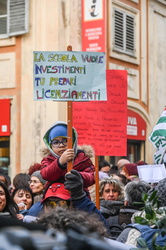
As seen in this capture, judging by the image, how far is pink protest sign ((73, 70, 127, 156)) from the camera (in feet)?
26.3

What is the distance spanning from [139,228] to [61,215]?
1223 millimetres

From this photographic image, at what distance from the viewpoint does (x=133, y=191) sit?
5.78m

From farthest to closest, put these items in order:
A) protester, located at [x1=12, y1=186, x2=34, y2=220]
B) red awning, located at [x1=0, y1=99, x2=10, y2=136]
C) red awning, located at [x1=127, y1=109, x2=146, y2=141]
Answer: red awning, located at [x1=127, y1=109, x2=146, y2=141] < red awning, located at [x1=0, y1=99, x2=10, y2=136] < protester, located at [x1=12, y1=186, x2=34, y2=220]

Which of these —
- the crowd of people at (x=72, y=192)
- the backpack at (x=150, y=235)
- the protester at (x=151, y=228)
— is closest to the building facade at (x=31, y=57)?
the crowd of people at (x=72, y=192)

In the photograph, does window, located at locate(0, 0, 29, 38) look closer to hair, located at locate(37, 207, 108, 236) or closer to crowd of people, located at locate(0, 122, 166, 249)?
crowd of people, located at locate(0, 122, 166, 249)

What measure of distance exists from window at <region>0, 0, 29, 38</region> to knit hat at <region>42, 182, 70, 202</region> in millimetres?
11111

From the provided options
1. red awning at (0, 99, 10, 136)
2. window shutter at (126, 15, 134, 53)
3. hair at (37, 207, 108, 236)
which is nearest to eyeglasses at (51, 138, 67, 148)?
hair at (37, 207, 108, 236)

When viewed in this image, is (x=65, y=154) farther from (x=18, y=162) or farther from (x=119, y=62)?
(x=119, y=62)

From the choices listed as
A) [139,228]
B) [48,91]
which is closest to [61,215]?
[139,228]

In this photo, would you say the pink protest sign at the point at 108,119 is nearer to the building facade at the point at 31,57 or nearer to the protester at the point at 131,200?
the protester at the point at 131,200

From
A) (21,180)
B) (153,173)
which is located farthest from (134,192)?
(21,180)

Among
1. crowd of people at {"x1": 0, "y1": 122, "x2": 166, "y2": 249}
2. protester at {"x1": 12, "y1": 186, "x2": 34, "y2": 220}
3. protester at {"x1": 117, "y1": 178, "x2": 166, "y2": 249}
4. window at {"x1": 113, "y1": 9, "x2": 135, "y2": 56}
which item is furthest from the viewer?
window at {"x1": 113, "y1": 9, "x2": 135, "y2": 56}

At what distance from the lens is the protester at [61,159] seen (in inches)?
180

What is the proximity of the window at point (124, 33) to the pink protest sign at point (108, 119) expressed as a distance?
8.78m
